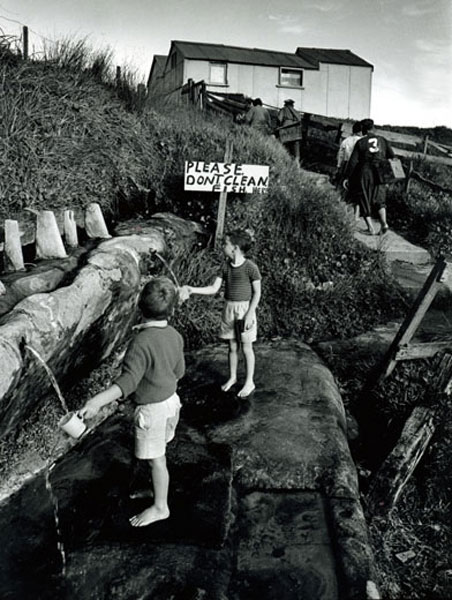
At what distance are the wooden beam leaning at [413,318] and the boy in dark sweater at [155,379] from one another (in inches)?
95.2

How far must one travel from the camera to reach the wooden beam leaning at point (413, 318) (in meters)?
4.55

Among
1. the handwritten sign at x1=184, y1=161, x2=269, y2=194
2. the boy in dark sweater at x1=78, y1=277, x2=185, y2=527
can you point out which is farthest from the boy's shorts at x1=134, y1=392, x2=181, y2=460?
the handwritten sign at x1=184, y1=161, x2=269, y2=194

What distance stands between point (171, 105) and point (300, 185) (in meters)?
3.13

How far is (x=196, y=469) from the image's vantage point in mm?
3658

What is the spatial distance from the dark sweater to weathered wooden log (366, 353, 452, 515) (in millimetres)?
1659

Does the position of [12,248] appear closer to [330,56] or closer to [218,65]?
[218,65]

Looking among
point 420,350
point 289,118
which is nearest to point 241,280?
point 420,350

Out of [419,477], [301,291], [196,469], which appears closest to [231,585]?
Result: [196,469]

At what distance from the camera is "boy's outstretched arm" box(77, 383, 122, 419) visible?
2627 millimetres

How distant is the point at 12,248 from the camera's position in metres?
Result: 4.59

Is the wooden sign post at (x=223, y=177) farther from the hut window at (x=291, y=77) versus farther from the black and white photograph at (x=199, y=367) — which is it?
the hut window at (x=291, y=77)

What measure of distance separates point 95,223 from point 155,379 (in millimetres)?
3000

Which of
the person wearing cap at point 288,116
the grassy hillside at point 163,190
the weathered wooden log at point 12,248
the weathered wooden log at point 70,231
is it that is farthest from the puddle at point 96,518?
the person wearing cap at point 288,116

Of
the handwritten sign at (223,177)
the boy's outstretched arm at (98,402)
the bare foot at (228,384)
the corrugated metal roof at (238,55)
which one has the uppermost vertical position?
the corrugated metal roof at (238,55)
